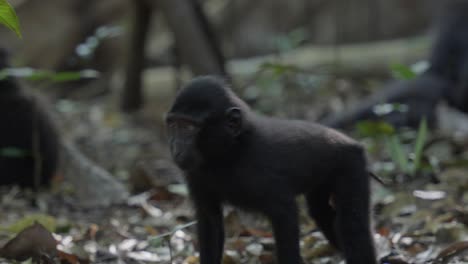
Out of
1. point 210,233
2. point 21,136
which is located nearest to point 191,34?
point 21,136

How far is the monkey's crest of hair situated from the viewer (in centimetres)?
344

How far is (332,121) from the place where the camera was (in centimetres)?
766

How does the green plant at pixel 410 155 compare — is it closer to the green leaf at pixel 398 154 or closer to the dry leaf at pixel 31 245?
the green leaf at pixel 398 154

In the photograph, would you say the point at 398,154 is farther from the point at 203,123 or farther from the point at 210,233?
the point at 203,123

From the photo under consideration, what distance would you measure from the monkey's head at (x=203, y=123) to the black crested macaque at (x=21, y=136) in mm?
3376

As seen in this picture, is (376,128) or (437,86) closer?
(376,128)

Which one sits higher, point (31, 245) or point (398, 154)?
point (31, 245)

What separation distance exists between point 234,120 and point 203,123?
0.16 m

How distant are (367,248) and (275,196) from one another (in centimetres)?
61

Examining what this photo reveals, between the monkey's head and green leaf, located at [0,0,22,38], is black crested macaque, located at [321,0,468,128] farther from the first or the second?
green leaf, located at [0,0,22,38]

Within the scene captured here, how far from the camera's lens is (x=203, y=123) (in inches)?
137

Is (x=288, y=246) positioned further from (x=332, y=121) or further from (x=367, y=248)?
(x=332, y=121)

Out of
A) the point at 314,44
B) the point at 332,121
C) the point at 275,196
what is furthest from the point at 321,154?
the point at 314,44

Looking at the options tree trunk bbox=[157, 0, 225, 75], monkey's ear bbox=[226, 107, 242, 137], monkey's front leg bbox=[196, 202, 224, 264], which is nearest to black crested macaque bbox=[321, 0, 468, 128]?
tree trunk bbox=[157, 0, 225, 75]
